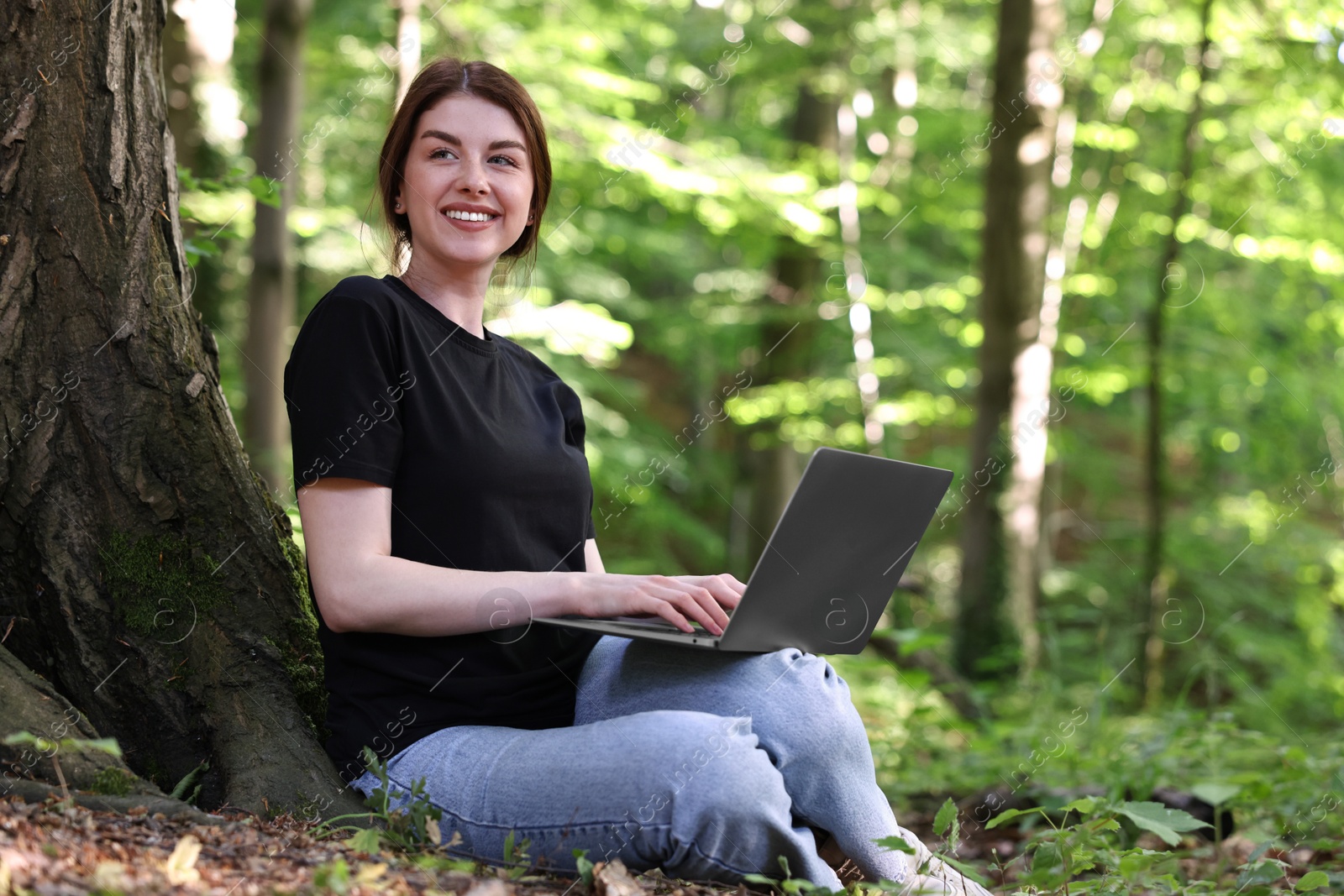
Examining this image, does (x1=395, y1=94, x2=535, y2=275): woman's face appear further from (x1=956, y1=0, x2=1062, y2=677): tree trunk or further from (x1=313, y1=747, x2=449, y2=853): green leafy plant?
(x1=956, y1=0, x2=1062, y2=677): tree trunk

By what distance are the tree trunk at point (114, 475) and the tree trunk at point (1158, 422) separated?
6362mm

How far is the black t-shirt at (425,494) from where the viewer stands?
5.90 ft

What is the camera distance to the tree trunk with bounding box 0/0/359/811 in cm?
187

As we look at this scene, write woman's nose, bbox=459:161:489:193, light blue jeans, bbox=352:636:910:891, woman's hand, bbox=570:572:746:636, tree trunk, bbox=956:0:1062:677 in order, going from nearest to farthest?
light blue jeans, bbox=352:636:910:891 → woman's hand, bbox=570:572:746:636 → woman's nose, bbox=459:161:489:193 → tree trunk, bbox=956:0:1062:677

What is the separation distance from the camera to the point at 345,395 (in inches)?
70.5

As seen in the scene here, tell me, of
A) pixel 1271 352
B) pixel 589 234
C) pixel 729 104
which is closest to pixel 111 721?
pixel 589 234

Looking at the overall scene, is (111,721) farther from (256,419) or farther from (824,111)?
(824,111)

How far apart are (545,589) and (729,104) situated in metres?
10.1

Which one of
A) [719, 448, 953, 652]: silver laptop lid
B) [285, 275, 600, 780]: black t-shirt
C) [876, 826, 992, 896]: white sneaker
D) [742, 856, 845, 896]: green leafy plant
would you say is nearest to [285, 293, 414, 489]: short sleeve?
[285, 275, 600, 780]: black t-shirt

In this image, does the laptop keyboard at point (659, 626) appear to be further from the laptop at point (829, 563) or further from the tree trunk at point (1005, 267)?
the tree trunk at point (1005, 267)

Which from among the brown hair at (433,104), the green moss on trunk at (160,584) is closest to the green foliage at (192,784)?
the green moss on trunk at (160,584)

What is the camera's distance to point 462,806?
174 centimetres

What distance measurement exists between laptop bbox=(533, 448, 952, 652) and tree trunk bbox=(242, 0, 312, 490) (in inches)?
187

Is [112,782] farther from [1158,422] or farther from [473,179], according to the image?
[1158,422]
